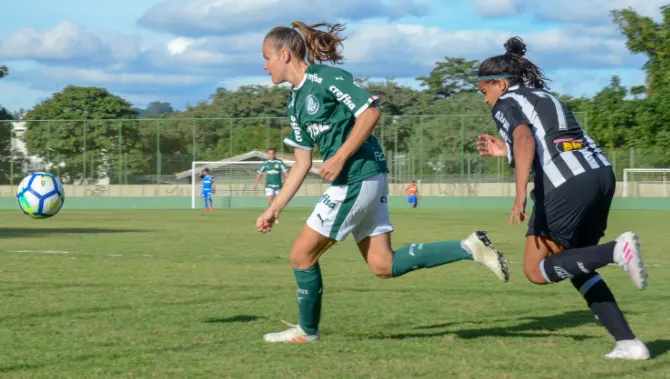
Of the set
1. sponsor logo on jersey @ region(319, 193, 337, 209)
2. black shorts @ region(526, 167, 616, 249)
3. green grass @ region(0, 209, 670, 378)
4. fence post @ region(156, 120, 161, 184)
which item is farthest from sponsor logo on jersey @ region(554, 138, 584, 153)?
fence post @ region(156, 120, 161, 184)

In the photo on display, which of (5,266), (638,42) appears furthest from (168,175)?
(5,266)

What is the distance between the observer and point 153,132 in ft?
156

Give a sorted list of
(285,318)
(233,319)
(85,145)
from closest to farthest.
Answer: (233,319) → (285,318) → (85,145)

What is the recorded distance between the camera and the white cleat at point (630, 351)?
525cm

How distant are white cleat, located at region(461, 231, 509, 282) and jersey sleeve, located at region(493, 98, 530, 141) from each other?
62 cm

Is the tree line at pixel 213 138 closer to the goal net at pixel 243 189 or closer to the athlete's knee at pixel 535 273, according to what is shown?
the goal net at pixel 243 189

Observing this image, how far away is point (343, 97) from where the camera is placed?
220 inches

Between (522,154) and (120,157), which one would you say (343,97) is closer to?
(522,154)

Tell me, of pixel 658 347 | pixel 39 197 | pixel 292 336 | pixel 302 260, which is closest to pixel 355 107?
pixel 302 260

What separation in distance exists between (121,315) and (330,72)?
2.54 metres

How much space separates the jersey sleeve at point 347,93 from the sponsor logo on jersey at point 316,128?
19cm

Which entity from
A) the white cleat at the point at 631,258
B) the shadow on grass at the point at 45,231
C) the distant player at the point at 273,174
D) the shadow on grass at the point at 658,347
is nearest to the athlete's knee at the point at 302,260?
the white cleat at the point at 631,258

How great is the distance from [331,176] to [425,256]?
31.5 inches

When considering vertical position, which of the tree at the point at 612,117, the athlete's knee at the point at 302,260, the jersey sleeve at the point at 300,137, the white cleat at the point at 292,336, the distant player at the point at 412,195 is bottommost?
the distant player at the point at 412,195
